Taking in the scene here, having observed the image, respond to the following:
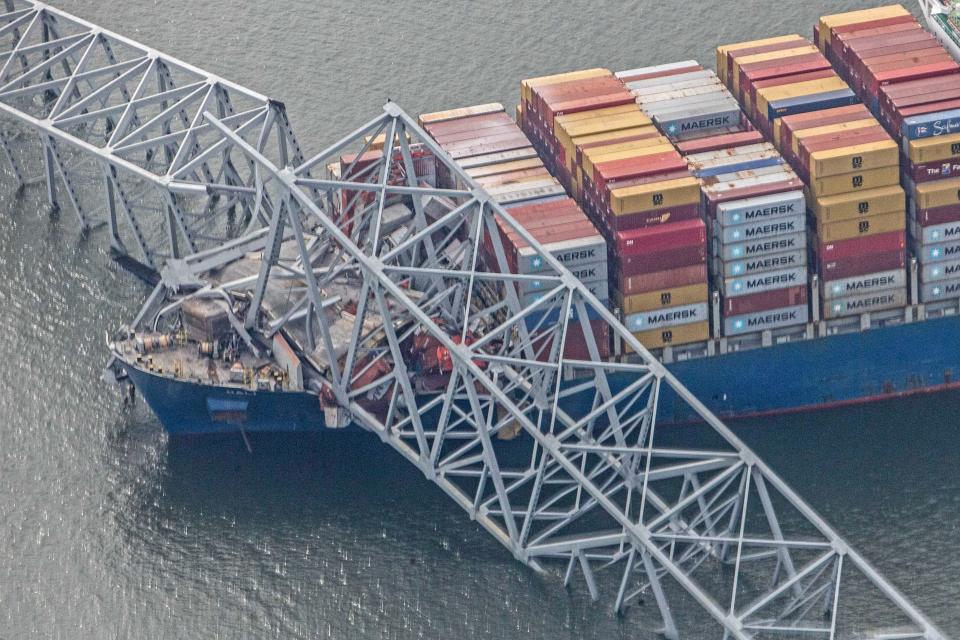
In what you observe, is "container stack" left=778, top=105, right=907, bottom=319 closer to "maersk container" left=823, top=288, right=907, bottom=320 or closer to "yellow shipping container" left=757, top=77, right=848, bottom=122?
"maersk container" left=823, top=288, right=907, bottom=320

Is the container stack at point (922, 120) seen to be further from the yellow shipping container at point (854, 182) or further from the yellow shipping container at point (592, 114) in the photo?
the yellow shipping container at point (592, 114)

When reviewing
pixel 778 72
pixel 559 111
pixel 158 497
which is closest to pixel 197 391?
pixel 158 497

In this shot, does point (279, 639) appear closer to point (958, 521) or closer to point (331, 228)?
point (331, 228)

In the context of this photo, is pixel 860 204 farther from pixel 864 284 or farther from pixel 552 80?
pixel 552 80

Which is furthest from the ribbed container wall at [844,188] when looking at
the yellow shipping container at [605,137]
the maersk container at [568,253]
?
the maersk container at [568,253]

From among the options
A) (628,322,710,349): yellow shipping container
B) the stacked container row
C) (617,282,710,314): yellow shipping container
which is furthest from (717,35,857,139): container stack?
(628,322,710,349): yellow shipping container
